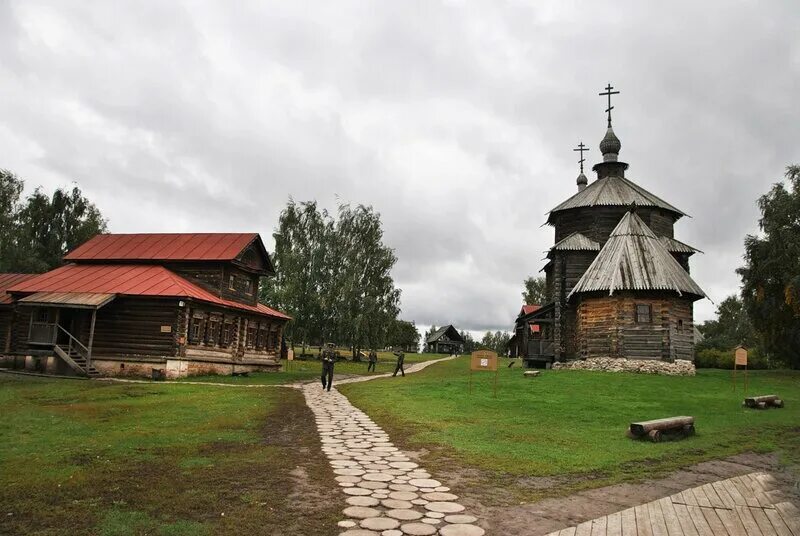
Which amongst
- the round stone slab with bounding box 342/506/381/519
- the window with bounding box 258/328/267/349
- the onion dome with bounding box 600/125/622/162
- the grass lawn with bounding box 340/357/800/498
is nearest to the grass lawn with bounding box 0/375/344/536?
the round stone slab with bounding box 342/506/381/519

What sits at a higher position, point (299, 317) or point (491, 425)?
point (299, 317)

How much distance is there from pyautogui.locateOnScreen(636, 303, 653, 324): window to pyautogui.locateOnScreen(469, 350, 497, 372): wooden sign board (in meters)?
13.0

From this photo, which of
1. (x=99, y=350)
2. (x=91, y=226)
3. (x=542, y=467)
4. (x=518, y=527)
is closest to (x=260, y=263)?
(x=99, y=350)

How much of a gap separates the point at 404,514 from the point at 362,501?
2.06ft

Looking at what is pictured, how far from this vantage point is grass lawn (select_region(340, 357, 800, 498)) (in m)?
8.52

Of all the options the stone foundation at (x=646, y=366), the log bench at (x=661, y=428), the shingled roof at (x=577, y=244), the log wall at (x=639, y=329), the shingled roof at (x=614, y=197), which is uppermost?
the shingled roof at (x=614, y=197)

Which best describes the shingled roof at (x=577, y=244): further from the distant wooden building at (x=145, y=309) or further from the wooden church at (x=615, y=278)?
the distant wooden building at (x=145, y=309)

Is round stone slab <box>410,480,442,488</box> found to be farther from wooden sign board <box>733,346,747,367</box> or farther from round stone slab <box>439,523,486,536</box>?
wooden sign board <box>733,346,747,367</box>

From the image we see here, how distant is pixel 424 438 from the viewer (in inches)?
408

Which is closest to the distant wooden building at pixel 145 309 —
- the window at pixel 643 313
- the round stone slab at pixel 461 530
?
the window at pixel 643 313

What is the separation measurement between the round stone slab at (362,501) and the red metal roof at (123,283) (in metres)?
21.4

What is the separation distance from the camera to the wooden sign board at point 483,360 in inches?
712

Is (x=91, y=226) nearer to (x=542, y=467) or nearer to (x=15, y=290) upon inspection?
(x=15, y=290)

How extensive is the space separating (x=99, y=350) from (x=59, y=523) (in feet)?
80.0
